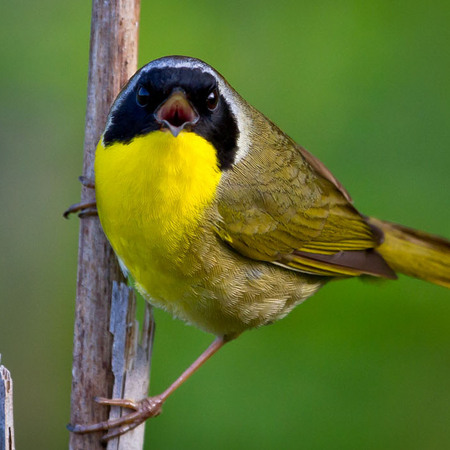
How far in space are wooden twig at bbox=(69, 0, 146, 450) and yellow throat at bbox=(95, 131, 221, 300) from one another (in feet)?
0.57

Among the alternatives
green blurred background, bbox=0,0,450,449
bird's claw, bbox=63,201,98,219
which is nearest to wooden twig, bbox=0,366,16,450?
bird's claw, bbox=63,201,98,219

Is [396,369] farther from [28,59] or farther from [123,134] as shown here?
[28,59]

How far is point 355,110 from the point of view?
17.7 ft

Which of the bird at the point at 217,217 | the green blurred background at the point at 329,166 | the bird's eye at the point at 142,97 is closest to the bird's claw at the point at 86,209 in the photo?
the bird at the point at 217,217

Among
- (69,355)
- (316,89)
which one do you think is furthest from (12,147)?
(316,89)

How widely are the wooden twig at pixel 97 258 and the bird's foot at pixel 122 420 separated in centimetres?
4

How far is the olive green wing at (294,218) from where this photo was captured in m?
3.80

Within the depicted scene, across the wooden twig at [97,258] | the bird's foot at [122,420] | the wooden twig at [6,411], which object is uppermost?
the wooden twig at [97,258]

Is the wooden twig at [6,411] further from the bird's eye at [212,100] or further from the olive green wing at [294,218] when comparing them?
the bird's eye at [212,100]

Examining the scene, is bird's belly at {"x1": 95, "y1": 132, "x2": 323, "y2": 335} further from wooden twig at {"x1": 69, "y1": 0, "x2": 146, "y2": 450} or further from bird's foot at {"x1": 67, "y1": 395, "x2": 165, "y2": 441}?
bird's foot at {"x1": 67, "y1": 395, "x2": 165, "y2": 441}

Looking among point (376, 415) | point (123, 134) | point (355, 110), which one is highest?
point (355, 110)

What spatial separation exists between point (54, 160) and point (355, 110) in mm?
1689

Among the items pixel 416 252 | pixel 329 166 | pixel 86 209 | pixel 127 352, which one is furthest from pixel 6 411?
pixel 329 166

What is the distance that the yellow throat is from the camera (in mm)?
3441
